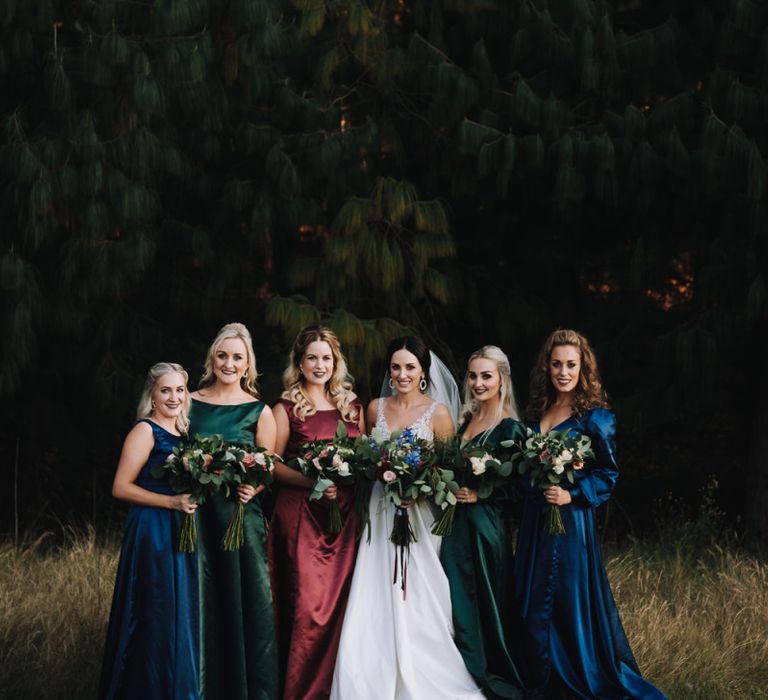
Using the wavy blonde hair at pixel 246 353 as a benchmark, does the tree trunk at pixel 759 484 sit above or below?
below

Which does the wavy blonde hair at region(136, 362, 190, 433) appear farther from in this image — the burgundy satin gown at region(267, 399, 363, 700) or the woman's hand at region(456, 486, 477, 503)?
the woman's hand at region(456, 486, 477, 503)

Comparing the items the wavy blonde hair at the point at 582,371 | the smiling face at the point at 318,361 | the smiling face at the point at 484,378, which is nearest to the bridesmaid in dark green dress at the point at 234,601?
the smiling face at the point at 318,361

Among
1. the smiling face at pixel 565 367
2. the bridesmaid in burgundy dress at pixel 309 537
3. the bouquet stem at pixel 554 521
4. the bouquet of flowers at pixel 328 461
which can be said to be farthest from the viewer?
the smiling face at pixel 565 367

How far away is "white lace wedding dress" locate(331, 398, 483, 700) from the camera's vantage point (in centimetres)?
588

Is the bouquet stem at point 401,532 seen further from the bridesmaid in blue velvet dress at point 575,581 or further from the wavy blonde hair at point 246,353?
the wavy blonde hair at point 246,353

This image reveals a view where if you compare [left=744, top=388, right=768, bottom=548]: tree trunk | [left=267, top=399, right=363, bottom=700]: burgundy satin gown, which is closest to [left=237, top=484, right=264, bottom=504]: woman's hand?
[left=267, top=399, right=363, bottom=700]: burgundy satin gown

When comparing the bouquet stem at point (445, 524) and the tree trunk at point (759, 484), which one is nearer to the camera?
the bouquet stem at point (445, 524)

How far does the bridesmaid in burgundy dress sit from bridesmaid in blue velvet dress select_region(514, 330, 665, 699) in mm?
1015

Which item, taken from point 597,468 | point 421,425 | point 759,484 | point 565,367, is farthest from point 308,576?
point 759,484

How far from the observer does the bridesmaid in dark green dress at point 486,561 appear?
603 cm

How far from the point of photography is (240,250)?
957 cm

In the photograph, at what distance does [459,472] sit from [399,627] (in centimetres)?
88

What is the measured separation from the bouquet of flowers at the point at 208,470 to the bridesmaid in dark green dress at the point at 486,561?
1145 millimetres

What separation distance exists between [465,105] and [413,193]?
2.56ft
